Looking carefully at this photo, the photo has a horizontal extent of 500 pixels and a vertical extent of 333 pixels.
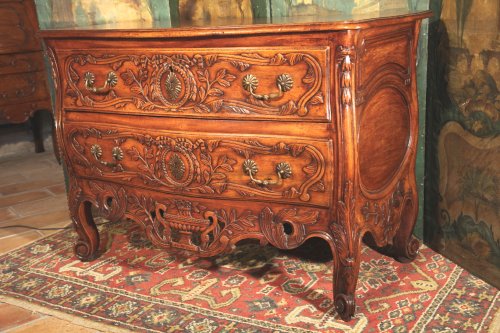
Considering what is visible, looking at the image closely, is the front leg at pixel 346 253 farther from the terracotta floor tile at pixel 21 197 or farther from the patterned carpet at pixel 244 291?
the terracotta floor tile at pixel 21 197

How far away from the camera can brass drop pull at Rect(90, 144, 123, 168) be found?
2354 millimetres

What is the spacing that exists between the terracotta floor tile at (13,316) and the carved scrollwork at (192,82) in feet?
2.95

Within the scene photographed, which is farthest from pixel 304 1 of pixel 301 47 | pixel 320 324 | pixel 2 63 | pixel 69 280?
pixel 2 63

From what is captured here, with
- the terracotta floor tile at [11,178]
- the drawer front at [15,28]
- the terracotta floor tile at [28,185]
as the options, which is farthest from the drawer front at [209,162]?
the drawer front at [15,28]

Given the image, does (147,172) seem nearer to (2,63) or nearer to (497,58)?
(497,58)

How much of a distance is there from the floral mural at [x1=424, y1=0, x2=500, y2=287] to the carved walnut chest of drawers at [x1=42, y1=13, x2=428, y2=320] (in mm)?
189

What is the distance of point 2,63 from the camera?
4344 mm

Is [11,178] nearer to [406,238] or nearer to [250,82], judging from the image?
[250,82]

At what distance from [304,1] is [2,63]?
2814mm

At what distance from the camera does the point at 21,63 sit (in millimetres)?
4430

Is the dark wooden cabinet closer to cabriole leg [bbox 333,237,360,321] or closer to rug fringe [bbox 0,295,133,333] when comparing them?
rug fringe [bbox 0,295,133,333]

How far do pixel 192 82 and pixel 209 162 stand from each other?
1.00 ft

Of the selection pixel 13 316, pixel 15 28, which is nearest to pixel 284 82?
pixel 13 316

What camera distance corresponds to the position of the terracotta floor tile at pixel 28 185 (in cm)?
397
